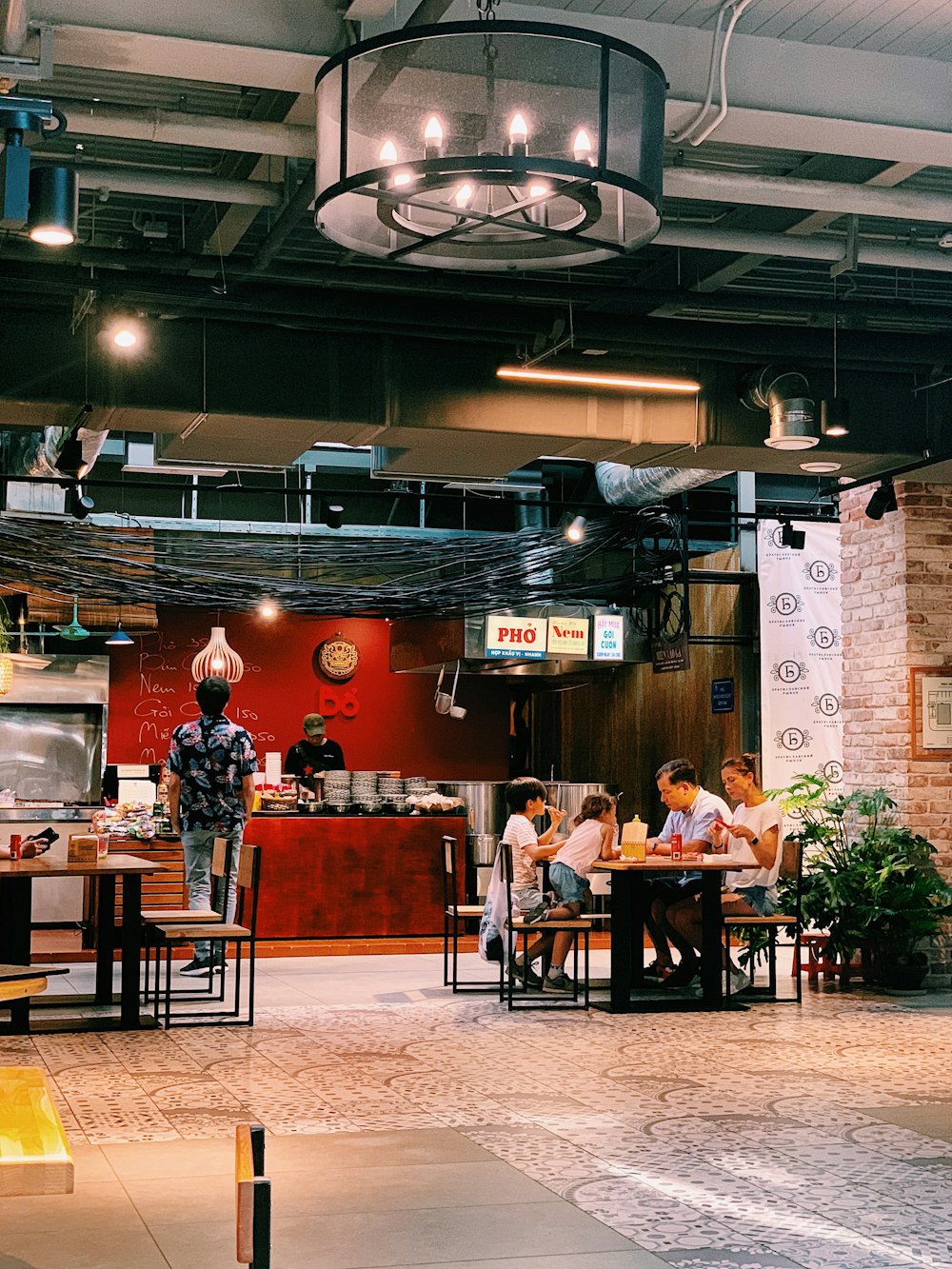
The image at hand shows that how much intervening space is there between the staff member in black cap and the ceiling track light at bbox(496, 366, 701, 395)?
5.99 m

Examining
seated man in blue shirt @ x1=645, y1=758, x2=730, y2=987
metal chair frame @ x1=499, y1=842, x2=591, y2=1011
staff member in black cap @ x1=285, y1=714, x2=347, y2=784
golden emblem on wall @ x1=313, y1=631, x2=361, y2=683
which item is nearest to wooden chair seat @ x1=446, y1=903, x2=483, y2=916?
metal chair frame @ x1=499, y1=842, x2=591, y2=1011

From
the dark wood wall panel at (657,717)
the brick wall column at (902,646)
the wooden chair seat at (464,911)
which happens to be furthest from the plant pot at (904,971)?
the dark wood wall panel at (657,717)

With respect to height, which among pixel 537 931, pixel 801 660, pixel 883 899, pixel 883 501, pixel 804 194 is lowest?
pixel 537 931

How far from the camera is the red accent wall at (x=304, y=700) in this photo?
15242 mm

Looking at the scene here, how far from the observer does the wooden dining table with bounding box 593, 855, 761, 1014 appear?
27.0 feet

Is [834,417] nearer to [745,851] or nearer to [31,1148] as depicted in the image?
[745,851]

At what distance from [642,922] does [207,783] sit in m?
2.62

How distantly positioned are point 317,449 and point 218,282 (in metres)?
7.35

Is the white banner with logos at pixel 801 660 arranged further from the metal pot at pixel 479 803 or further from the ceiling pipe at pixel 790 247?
the ceiling pipe at pixel 790 247

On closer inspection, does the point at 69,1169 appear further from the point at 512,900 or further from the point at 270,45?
the point at 512,900

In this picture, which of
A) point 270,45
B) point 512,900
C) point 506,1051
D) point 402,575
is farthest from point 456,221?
point 402,575

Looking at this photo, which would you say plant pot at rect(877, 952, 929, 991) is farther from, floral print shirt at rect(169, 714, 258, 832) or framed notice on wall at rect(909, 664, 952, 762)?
floral print shirt at rect(169, 714, 258, 832)

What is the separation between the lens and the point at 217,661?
14195 millimetres

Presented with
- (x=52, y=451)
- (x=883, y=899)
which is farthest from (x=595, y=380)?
(x=52, y=451)
